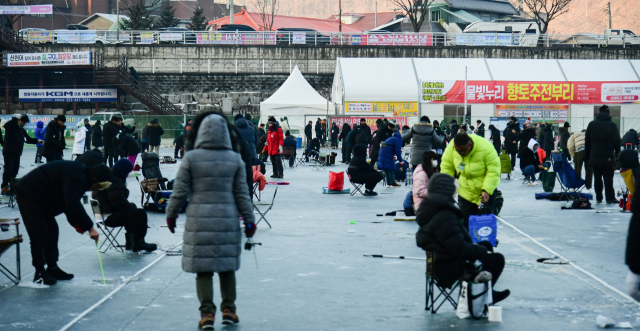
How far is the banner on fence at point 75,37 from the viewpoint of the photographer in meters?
46.2

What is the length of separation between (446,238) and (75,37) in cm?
4464

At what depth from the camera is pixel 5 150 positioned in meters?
14.9

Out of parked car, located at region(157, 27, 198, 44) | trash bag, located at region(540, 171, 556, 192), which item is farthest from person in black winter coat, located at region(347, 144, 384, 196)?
parked car, located at region(157, 27, 198, 44)

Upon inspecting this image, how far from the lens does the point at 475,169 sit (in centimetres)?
783

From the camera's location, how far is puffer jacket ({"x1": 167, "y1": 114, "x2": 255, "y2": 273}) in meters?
5.26

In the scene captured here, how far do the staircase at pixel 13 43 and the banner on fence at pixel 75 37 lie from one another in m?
2.63

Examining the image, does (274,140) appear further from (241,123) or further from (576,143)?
(576,143)

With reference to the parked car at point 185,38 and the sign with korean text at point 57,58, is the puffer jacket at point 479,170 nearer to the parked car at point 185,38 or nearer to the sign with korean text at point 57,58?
the sign with korean text at point 57,58

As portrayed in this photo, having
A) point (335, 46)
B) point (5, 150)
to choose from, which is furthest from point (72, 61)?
point (5, 150)

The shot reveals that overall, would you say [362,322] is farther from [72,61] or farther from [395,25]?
[395,25]

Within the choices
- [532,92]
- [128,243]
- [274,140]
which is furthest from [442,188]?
[532,92]

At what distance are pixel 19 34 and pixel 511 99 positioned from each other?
3090cm

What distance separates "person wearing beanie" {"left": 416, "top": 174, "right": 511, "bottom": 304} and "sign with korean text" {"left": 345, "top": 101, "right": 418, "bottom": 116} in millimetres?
30987

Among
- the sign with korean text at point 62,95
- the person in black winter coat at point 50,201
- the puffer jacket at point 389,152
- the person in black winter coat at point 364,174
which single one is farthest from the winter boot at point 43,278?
the sign with korean text at point 62,95
